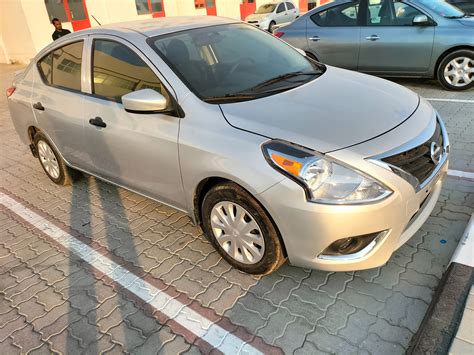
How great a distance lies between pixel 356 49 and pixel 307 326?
5.41 m

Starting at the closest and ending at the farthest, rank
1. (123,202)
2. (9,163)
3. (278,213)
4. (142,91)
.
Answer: (278,213), (142,91), (123,202), (9,163)


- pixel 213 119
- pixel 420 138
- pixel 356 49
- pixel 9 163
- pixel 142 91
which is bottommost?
pixel 9 163

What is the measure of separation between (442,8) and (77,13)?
13195mm

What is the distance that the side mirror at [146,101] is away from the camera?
255 cm

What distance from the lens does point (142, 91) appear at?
8.59ft

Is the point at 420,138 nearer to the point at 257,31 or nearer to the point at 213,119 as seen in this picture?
the point at 213,119

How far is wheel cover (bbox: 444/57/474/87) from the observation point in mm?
5777

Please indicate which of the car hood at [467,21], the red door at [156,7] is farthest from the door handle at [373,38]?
the red door at [156,7]

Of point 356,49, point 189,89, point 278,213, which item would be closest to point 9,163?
point 189,89

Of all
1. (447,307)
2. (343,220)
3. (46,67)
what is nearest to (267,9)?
(46,67)

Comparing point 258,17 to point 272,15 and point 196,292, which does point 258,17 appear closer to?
point 272,15

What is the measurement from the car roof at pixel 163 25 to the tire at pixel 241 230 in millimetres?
1448

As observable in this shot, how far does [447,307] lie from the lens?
216 centimetres

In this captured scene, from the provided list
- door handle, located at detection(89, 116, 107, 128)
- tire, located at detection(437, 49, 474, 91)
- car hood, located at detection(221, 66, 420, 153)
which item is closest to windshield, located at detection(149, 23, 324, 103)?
car hood, located at detection(221, 66, 420, 153)
